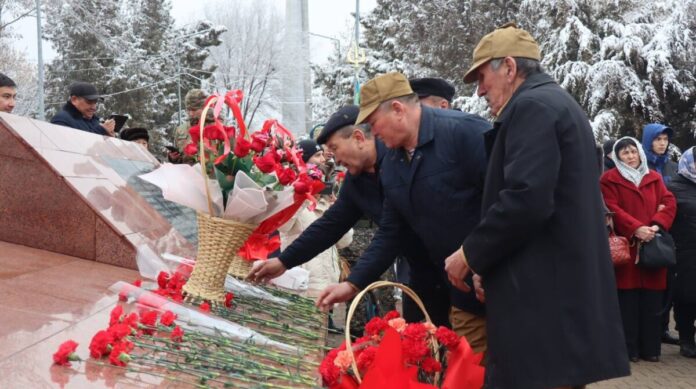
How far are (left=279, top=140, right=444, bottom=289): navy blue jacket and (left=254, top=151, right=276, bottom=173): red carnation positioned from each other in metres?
0.70

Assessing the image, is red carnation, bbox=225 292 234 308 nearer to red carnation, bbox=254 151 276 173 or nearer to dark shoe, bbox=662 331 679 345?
red carnation, bbox=254 151 276 173

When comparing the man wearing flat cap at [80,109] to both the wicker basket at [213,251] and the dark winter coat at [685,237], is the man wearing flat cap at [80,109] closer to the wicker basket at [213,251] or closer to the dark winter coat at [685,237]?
the wicker basket at [213,251]

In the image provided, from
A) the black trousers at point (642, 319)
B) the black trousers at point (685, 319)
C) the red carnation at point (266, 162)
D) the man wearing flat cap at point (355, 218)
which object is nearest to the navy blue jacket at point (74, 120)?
the man wearing flat cap at point (355, 218)

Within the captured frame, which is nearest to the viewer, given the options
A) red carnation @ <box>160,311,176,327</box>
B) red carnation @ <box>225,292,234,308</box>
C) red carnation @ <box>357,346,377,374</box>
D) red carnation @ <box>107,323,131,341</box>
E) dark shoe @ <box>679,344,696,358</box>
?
red carnation @ <box>357,346,377,374</box>

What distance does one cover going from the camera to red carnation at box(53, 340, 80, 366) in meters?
2.41

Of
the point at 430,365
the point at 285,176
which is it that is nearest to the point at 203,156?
the point at 285,176

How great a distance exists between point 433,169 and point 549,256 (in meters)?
0.90

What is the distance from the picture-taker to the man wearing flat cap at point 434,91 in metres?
5.06

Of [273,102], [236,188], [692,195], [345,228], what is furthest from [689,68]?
[273,102]

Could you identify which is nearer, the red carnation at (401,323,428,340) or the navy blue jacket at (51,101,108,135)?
the red carnation at (401,323,428,340)

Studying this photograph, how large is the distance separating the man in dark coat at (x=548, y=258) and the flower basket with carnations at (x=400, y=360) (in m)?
0.14

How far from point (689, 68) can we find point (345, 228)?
13.7m

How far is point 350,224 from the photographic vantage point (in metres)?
4.19

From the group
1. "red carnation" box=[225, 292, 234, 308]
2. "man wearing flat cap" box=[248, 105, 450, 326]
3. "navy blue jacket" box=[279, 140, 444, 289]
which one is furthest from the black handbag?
"red carnation" box=[225, 292, 234, 308]
